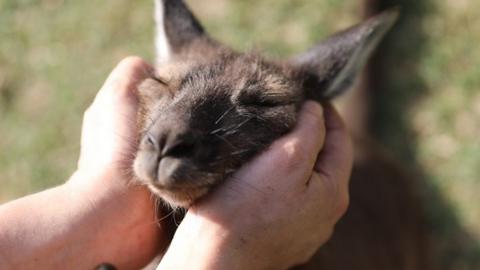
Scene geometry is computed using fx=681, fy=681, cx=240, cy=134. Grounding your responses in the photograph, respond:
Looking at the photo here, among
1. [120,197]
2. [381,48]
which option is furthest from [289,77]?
[381,48]

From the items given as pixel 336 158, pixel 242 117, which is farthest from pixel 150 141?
pixel 336 158

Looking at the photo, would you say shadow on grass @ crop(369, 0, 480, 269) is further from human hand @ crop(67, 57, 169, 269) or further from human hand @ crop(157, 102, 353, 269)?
human hand @ crop(67, 57, 169, 269)

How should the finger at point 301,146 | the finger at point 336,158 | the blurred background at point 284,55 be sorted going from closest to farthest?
the finger at point 301,146 < the finger at point 336,158 < the blurred background at point 284,55

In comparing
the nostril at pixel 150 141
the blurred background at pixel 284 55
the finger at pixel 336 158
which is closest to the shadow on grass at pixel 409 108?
the blurred background at pixel 284 55

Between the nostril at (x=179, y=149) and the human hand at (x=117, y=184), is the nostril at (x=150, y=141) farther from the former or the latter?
the human hand at (x=117, y=184)

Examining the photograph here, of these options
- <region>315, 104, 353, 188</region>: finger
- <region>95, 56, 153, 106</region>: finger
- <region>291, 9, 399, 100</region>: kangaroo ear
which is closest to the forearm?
<region>95, 56, 153, 106</region>: finger
